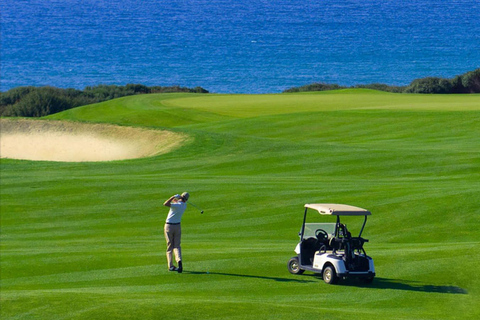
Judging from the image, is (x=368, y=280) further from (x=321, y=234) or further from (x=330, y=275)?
(x=321, y=234)

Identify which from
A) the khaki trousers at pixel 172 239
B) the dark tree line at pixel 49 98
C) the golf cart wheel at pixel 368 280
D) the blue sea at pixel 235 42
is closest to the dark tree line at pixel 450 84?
the blue sea at pixel 235 42

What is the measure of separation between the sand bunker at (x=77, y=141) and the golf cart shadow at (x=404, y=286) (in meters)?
24.3

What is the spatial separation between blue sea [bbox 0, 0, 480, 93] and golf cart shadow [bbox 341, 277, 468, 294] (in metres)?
79.2

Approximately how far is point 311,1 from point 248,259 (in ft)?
370

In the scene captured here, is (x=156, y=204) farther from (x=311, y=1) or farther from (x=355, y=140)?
(x=311, y=1)

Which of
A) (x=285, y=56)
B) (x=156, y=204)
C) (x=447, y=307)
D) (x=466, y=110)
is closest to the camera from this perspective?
(x=447, y=307)

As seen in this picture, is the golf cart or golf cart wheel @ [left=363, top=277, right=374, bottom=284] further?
golf cart wheel @ [left=363, top=277, right=374, bottom=284]

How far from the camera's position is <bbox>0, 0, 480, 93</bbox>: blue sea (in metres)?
102

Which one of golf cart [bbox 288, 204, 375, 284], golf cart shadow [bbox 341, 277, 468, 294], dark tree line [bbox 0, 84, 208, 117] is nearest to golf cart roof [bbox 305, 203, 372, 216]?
golf cart [bbox 288, 204, 375, 284]

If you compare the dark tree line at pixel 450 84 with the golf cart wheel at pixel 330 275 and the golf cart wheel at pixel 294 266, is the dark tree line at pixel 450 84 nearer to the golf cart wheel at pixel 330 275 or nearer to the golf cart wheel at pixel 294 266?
the golf cart wheel at pixel 294 266

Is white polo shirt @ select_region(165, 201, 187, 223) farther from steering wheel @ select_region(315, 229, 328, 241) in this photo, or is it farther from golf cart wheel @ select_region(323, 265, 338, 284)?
golf cart wheel @ select_region(323, 265, 338, 284)

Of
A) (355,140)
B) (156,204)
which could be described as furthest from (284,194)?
(355,140)

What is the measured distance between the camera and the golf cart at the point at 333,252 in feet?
50.8

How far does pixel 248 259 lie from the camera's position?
1759 centimetres
